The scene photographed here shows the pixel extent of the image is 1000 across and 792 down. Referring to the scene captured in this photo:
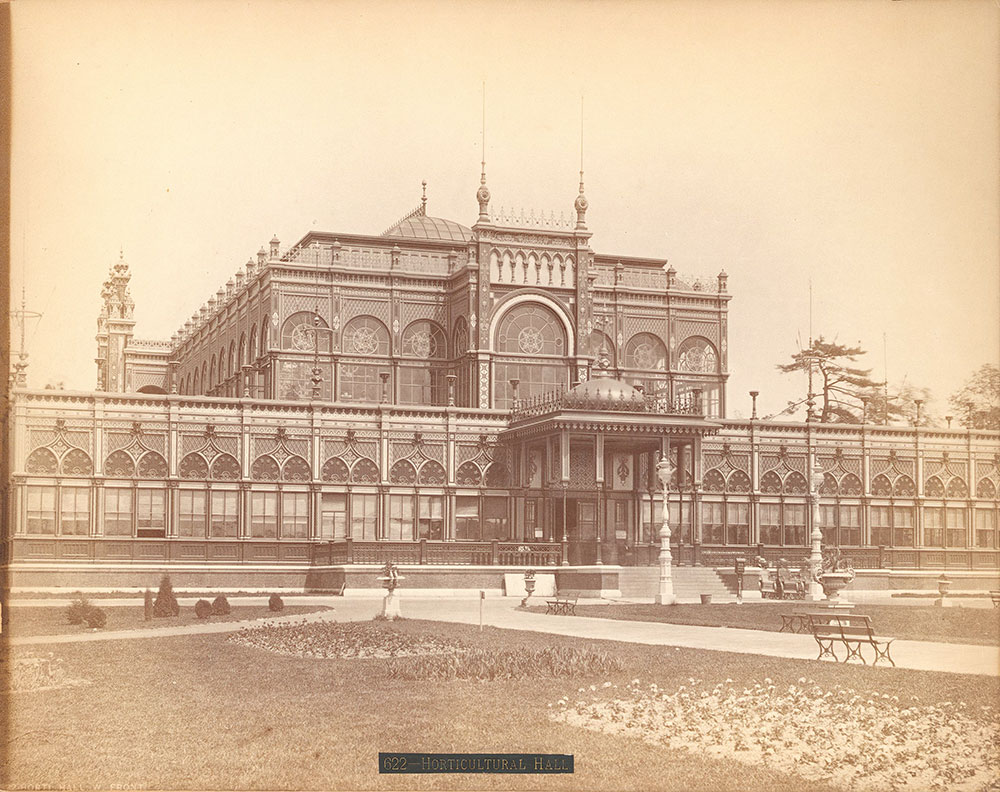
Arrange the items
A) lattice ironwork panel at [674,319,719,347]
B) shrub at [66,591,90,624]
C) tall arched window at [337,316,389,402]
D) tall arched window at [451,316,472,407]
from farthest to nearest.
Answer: lattice ironwork panel at [674,319,719,347] < tall arched window at [337,316,389,402] < tall arched window at [451,316,472,407] < shrub at [66,591,90,624]

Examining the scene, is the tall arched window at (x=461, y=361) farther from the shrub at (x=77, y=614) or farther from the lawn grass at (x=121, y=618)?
the shrub at (x=77, y=614)

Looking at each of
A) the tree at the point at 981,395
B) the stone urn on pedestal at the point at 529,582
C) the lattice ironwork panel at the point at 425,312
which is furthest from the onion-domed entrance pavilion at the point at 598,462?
the tree at the point at 981,395

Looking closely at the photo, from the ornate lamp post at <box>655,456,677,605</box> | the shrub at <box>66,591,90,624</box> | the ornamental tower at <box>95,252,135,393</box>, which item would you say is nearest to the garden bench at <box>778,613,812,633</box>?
the ornate lamp post at <box>655,456,677,605</box>

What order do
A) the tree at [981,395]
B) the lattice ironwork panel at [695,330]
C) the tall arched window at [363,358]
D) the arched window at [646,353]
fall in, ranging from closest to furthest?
the tree at [981,395]
the tall arched window at [363,358]
the arched window at [646,353]
the lattice ironwork panel at [695,330]

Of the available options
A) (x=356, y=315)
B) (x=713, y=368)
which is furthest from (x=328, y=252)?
(x=713, y=368)

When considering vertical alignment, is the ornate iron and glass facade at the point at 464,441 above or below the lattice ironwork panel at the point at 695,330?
below

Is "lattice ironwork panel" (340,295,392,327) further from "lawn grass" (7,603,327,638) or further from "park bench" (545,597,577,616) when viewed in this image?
"park bench" (545,597,577,616)
